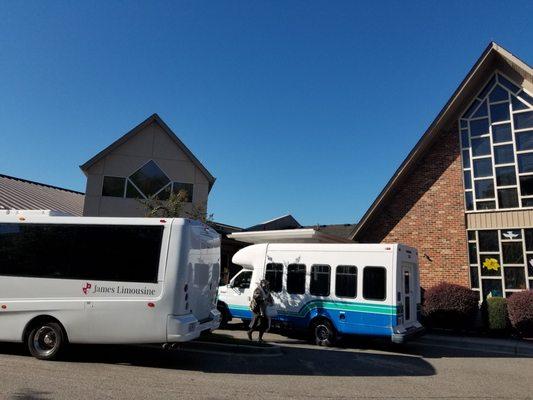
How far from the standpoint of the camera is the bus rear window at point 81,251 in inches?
297

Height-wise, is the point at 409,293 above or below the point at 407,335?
above

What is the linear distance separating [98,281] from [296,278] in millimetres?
5525

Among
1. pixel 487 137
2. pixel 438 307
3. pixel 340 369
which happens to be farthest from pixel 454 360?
pixel 487 137

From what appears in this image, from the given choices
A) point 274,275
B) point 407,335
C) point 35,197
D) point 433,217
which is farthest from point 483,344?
point 35,197

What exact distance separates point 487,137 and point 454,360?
9.37m

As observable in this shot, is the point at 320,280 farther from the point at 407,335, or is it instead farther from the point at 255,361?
the point at 255,361

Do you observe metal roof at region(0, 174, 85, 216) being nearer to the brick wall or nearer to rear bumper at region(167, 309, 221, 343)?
rear bumper at region(167, 309, 221, 343)

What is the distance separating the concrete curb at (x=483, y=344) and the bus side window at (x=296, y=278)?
12.3 ft

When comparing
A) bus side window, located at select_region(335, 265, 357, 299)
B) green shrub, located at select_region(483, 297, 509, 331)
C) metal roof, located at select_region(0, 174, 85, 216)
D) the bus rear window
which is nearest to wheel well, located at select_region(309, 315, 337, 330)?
bus side window, located at select_region(335, 265, 357, 299)

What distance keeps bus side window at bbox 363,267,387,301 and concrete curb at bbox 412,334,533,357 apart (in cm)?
296

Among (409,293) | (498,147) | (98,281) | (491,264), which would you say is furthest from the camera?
(498,147)

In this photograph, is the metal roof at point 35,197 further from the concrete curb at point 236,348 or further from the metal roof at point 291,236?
the concrete curb at point 236,348

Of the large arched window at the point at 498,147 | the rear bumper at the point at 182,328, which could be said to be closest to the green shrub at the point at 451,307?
the large arched window at the point at 498,147

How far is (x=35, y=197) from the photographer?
21875 millimetres
